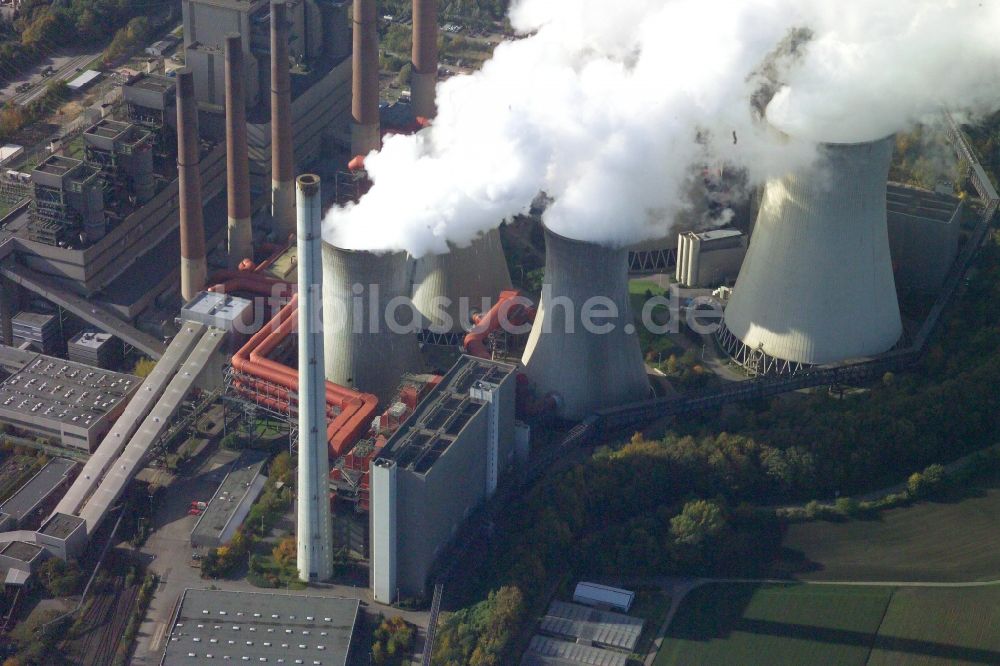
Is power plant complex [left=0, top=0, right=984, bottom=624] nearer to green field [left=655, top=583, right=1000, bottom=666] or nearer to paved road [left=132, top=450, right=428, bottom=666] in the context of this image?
paved road [left=132, top=450, right=428, bottom=666]

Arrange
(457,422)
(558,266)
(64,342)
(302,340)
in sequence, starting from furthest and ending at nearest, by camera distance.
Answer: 1. (64,342)
2. (558,266)
3. (457,422)
4. (302,340)

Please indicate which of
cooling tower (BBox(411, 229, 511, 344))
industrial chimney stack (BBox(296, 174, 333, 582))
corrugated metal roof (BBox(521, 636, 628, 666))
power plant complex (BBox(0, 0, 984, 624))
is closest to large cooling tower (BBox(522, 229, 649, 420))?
power plant complex (BBox(0, 0, 984, 624))

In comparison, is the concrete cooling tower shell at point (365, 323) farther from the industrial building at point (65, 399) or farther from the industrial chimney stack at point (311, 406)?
the industrial building at point (65, 399)

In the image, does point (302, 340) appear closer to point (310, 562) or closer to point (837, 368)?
point (310, 562)

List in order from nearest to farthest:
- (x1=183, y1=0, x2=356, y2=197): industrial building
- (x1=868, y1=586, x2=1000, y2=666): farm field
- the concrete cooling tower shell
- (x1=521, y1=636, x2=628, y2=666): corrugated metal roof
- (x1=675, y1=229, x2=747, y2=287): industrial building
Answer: (x1=521, y1=636, x2=628, y2=666): corrugated metal roof → (x1=868, y1=586, x2=1000, y2=666): farm field → the concrete cooling tower shell → (x1=675, y1=229, x2=747, y2=287): industrial building → (x1=183, y1=0, x2=356, y2=197): industrial building

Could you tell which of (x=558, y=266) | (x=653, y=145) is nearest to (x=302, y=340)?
(x=558, y=266)

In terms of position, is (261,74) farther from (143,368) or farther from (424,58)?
(143,368)

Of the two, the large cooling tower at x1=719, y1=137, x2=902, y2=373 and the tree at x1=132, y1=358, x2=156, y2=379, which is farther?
the tree at x1=132, y1=358, x2=156, y2=379
